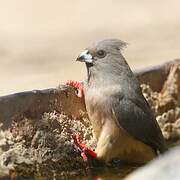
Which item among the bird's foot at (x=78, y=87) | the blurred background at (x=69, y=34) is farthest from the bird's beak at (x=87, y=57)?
Result: the blurred background at (x=69, y=34)

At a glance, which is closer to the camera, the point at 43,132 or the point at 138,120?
the point at 43,132

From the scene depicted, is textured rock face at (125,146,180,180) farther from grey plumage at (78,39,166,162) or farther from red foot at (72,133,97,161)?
grey plumage at (78,39,166,162)

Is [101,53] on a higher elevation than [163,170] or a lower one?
higher

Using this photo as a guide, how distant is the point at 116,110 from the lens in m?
7.69

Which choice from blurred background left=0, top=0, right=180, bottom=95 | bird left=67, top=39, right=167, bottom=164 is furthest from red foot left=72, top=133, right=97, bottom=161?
blurred background left=0, top=0, right=180, bottom=95

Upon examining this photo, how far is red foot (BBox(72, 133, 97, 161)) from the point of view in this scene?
7.47 meters

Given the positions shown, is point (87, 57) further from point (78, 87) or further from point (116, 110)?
point (116, 110)

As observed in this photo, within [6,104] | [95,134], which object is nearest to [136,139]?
[95,134]

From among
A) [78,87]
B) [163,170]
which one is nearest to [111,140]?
[78,87]

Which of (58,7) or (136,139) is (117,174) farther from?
(58,7)

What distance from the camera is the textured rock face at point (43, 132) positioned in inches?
275

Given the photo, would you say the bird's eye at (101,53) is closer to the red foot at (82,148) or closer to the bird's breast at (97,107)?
the bird's breast at (97,107)

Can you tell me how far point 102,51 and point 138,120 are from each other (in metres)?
0.70

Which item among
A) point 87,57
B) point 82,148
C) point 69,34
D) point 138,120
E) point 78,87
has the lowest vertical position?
point 82,148
